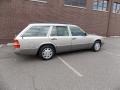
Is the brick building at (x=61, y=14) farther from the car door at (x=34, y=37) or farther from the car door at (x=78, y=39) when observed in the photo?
the car door at (x=34, y=37)

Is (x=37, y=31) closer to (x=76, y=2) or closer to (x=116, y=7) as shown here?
(x=76, y=2)

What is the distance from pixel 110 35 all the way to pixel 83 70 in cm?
1195

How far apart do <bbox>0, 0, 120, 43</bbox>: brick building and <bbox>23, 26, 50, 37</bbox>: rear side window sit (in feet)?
14.8

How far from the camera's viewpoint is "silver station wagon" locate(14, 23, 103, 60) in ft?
20.6

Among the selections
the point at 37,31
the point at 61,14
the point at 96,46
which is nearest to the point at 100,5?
the point at 61,14

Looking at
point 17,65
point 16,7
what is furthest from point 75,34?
point 16,7

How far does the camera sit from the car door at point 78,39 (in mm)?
7707

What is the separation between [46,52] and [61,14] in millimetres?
6299

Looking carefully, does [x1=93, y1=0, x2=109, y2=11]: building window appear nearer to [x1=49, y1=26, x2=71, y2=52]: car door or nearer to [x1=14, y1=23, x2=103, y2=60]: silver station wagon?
[x1=14, y1=23, x2=103, y2=60]: silver station wagon

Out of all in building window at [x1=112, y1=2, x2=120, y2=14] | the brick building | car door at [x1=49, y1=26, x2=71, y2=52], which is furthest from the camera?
building window at [x1=112, y1=2, x2=120, y2=14]

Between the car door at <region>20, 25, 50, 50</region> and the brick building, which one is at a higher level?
the brick building

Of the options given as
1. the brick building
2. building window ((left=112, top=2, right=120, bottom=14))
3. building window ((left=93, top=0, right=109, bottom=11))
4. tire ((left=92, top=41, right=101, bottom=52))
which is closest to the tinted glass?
tire ((left=92, top=41, right=101, bottom=52))

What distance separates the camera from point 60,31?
7316 mm

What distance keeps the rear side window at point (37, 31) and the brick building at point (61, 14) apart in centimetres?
450
